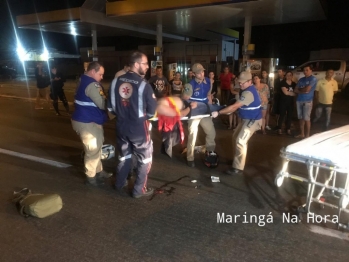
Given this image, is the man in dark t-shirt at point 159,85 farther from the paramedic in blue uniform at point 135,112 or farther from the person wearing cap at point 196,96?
the paramedic in blue uniform at point 135,112

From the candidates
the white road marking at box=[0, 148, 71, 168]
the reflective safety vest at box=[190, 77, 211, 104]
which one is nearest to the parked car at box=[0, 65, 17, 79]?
the white road marking at box=[0, 148, 71, 168]

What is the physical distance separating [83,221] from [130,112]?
1.56 m

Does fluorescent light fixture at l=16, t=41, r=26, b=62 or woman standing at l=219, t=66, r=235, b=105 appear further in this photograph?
fluorescent light fixture at l=16, t=41, r=26, b=62

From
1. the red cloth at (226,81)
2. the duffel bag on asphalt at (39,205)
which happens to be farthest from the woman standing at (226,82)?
the duffel bag on asphalt at (39,205)

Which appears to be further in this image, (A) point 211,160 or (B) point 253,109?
(A) point 211,160

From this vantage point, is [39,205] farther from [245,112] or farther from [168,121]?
[245,112]

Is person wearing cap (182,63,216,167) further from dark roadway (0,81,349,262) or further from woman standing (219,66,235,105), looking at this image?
woman standing (219,66,235,105)

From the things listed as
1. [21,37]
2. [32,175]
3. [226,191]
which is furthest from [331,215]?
[21,37]

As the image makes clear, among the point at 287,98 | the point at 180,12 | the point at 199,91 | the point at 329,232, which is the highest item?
the point at 180,12

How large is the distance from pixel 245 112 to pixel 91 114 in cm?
263

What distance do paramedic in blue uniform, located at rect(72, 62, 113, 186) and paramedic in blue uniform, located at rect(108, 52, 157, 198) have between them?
1.45ft

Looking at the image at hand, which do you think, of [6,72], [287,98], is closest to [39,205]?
[287,98]

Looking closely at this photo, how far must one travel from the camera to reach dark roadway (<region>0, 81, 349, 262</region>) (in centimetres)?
329

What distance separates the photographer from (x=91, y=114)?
4.82 meters
